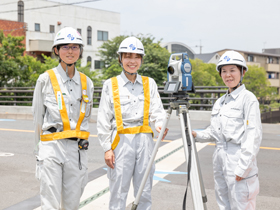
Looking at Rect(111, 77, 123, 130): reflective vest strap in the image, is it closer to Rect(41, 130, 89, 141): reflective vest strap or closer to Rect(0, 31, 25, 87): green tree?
Rect(41, 130, 89, 141): reflective vest strap

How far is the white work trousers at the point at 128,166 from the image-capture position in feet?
11.2

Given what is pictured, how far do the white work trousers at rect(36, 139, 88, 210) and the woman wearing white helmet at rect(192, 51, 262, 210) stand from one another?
1188mm

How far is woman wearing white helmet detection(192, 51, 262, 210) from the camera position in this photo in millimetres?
3078

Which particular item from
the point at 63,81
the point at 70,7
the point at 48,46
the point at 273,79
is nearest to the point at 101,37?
the point at 70,7

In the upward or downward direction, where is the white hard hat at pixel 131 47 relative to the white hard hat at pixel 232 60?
upward

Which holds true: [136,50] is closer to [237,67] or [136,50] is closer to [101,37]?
[237,67]

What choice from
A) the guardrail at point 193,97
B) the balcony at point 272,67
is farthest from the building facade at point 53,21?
the balcony at point 272,67

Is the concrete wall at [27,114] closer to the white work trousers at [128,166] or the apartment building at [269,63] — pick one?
the white work trousers at [128,166]

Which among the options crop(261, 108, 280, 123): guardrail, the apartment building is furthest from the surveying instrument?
the apartment building

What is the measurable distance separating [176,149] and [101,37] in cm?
4413

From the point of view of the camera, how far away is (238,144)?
3.21 meters

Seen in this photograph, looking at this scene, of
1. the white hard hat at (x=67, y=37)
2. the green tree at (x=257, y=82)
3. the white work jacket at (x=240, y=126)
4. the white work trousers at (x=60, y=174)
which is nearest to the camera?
the white work jacket at (x=240, y=126)

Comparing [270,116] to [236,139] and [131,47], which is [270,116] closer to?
[236,139]

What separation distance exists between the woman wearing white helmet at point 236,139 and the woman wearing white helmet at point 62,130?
1154mm
